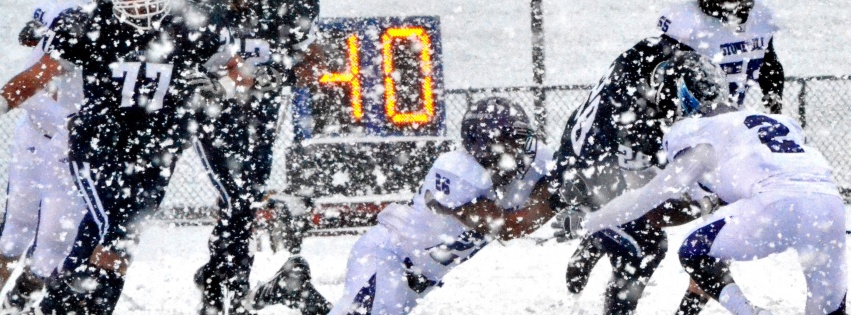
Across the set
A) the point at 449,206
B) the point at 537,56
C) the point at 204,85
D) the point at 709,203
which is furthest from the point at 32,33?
the point at 537,56

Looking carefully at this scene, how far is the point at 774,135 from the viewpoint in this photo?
10.5 feet

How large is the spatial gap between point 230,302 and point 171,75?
Answer: 1.03 metres

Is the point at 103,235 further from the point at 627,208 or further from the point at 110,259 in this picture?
the point at 627,208

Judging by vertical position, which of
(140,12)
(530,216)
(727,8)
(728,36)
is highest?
(140,12)

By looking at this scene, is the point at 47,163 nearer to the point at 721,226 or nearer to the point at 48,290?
the point at 48,290

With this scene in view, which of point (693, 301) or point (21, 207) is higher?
point (21, 207)

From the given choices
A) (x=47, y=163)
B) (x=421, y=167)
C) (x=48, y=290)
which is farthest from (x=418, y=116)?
(x=48, y=290)

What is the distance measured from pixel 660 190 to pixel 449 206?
64 cm

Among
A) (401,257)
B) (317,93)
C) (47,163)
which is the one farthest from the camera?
(317,93)

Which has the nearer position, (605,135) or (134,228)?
(134,228)

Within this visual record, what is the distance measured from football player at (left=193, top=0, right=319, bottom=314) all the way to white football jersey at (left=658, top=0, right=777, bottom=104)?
1571 millimetres

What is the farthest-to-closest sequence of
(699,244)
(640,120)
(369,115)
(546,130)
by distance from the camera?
1. (546,130)
2. (369,115)
3. (640,120)
4. (699,244)

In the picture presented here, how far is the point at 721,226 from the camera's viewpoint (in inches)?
127

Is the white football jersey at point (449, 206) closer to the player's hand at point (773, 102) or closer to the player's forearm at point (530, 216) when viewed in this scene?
the player's forearm at point (530, 216)
